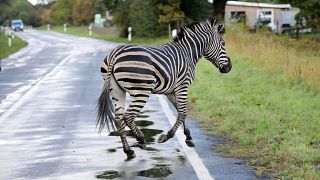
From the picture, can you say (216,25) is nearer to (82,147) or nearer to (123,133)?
(123,133)

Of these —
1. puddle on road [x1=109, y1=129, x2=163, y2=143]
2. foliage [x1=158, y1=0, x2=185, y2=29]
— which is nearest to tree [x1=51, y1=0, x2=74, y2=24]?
foliage [x1=158, y1=0, x2=185, y2=29]

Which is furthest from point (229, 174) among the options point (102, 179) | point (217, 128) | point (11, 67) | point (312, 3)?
point (312, 3)

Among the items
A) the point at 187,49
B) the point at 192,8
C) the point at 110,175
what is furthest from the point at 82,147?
the point at 192,8

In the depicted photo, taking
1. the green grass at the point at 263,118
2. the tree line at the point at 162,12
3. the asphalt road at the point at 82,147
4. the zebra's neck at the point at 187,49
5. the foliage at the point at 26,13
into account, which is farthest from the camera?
the foliage at the point at 26,13

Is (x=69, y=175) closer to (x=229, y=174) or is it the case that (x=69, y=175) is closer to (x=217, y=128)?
(x=229, y=174)

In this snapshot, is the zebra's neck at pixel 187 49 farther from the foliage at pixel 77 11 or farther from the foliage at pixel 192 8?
the foliage at pixel 77 11

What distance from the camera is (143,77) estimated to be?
334 inches

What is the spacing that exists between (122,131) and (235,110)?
4.50m

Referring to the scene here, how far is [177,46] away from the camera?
9555 millimetres

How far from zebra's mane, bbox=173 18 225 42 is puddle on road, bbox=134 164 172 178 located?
2.59 m

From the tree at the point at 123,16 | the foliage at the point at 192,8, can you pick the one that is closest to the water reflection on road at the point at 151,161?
the foliage at the point at 192,8

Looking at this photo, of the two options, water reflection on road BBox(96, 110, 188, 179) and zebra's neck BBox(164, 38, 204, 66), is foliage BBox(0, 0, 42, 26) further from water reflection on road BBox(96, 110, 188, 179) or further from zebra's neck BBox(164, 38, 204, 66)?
water reflection on road BBox(96, 110, 188, 179)

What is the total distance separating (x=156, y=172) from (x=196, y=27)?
3.14 meters

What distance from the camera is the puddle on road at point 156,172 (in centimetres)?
750
